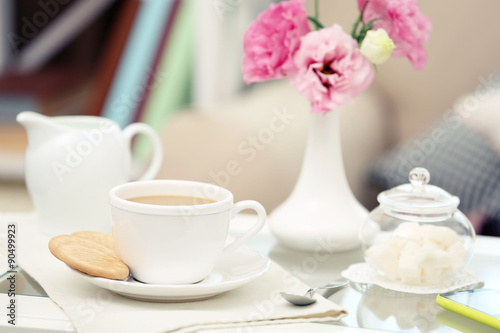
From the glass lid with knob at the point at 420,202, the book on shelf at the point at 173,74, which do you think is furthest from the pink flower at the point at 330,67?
the book on shelf at the point at 173,74

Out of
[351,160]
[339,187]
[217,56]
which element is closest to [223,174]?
[351,160]

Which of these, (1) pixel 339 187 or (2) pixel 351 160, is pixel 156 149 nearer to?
(1) pixel 339 187

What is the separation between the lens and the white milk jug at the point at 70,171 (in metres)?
0.86

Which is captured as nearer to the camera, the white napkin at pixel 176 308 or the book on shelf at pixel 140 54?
the white napkin at pixel 176 308

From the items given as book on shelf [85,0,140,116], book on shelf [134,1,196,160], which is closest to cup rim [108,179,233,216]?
book on shelf [134,1,196,160]

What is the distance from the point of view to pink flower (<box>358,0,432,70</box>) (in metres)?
0.83

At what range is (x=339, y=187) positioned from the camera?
0.91m

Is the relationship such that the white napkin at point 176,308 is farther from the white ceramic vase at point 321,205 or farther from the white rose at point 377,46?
the white rose at point 377,46

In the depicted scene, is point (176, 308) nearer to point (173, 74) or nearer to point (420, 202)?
point (420, 202)

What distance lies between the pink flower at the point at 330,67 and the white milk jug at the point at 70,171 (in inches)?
10.2

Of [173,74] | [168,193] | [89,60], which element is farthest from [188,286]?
[89,60]

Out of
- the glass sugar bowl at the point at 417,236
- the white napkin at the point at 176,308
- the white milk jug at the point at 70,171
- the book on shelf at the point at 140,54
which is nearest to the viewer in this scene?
the white napkin at the point at 176,308

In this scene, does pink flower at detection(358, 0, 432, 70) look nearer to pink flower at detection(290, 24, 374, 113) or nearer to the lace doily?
pink flower at detection(290, 24, 374, 113)

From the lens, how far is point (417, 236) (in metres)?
0.76
